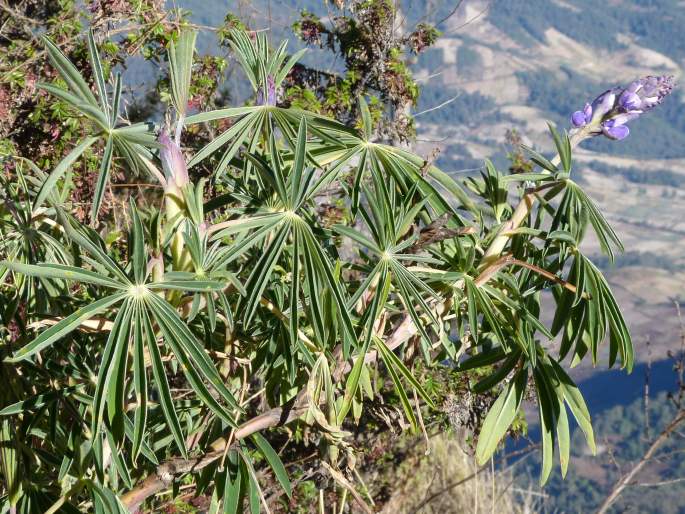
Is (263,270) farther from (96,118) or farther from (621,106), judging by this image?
(621,106)

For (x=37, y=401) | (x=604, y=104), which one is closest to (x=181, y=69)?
(x=37, y=401)

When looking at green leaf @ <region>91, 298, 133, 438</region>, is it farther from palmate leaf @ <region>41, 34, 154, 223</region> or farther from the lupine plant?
palmate leaf @ <region>41, 34, 154, 223</region>

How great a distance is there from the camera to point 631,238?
5103 centimetres

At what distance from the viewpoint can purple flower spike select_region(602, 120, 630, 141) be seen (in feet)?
4.86

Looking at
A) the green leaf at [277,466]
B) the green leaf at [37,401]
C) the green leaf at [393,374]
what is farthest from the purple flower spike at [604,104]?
the green leaf at [37,401]

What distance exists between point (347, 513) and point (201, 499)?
75 centimetres

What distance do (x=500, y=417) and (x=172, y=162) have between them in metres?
0.78

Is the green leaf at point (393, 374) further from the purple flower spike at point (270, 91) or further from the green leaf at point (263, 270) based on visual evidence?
the purple flower spike at point (270, 91)

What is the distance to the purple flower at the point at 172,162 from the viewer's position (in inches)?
51.9

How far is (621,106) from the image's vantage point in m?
1.50

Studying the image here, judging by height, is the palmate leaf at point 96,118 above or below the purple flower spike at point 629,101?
below

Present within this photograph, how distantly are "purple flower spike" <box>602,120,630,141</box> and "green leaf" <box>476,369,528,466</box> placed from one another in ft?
1.55

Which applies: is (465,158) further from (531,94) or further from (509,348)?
(509,348)

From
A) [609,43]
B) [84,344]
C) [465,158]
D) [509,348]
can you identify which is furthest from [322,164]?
[609,43]
